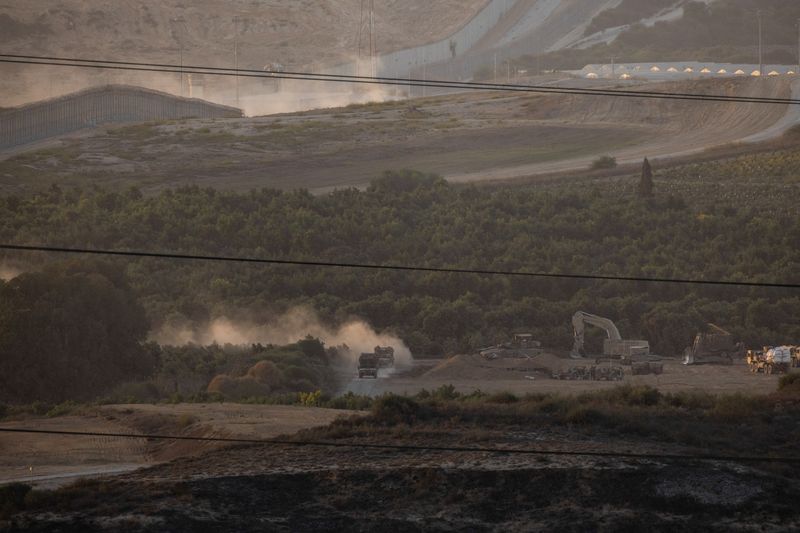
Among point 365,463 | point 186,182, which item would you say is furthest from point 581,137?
point 365,463

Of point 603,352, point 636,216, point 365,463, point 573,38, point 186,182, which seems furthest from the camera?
point 573,38

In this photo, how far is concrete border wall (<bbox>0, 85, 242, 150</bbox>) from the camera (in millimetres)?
102125

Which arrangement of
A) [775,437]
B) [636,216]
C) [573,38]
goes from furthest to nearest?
1. [573,38]
2. [636,216]
3. [775,437]

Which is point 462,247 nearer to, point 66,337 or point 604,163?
point 604,163

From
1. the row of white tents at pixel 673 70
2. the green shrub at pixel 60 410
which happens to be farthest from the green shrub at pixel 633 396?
the row of white tents at pixel 673 70

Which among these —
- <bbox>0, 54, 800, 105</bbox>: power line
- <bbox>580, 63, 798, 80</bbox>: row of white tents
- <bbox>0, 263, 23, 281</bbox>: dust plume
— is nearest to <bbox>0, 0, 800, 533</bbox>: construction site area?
<bbox>0, 263, 23, 281</bbox>: dust plume

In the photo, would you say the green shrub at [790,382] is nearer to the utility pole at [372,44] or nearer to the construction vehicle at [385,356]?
the construction vehicle at [385,356]

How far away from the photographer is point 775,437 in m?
39.7

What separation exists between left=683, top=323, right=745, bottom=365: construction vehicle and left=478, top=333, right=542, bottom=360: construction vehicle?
6.21m

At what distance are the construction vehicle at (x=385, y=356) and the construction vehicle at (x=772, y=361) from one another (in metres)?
14.2

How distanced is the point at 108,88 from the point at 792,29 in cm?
8080

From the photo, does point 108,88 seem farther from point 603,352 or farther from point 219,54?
point 603,352

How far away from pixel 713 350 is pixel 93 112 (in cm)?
5918

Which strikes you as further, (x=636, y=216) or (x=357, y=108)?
(x=357, y=108)
